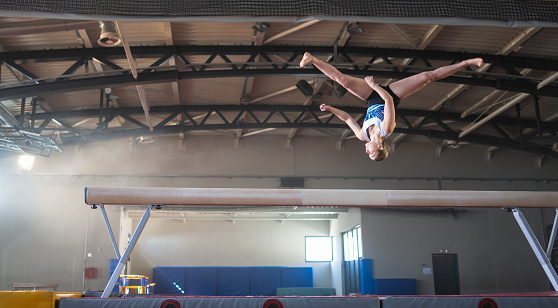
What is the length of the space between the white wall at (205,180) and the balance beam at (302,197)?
11.1m

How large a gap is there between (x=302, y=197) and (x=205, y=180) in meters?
11.8

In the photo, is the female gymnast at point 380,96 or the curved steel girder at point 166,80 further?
the curved steel girder at point 166,80

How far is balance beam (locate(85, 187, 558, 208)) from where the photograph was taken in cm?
515

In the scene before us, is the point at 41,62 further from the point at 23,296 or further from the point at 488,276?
the point at 488,276

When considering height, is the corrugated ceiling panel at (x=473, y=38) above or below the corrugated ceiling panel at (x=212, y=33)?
below

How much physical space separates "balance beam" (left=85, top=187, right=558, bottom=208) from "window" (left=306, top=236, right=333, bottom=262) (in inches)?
629

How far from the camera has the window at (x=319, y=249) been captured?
21.1m

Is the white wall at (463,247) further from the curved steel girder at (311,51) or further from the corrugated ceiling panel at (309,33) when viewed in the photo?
the corrugated ceiling panel at (309,33)

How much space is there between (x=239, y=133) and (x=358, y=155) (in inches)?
171

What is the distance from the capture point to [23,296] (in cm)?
416

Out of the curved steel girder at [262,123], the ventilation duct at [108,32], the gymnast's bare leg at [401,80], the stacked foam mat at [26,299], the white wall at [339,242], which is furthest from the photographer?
the white wall at [339,242]

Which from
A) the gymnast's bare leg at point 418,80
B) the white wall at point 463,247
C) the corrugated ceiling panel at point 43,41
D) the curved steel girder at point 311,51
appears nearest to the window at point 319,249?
the white wall at point 463,247

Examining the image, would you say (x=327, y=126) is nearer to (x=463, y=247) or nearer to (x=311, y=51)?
(x=311, y=51)

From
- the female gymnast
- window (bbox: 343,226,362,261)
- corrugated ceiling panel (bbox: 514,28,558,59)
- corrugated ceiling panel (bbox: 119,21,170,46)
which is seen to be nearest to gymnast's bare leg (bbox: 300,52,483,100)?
the female gymnast
